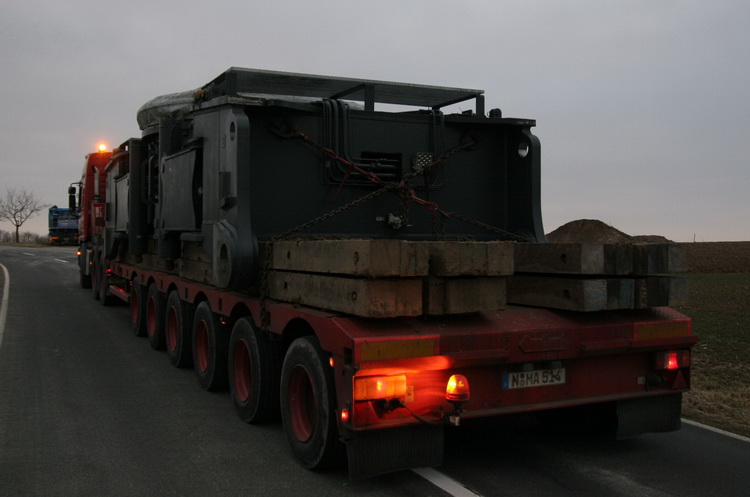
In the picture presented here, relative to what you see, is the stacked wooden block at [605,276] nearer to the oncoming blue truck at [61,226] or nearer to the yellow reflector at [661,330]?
the yellow reflector at [661,330]

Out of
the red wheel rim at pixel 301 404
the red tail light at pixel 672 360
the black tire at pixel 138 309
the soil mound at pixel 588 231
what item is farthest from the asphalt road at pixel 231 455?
the soil mound at pixel 588 231

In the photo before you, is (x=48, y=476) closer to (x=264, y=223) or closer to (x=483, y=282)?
(x=264, y=223)

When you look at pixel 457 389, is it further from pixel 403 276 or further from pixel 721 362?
pixel 721 362

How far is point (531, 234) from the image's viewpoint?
23.2 ft

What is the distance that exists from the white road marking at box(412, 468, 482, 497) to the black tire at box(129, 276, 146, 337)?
6.99 metres

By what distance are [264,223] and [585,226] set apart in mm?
15281

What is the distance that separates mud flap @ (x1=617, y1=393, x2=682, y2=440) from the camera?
5207 mm

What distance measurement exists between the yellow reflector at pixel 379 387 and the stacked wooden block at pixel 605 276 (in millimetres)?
1431

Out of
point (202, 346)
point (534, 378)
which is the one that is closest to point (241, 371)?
point (202, 346)

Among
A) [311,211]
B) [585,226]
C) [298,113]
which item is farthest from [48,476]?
[585,226]

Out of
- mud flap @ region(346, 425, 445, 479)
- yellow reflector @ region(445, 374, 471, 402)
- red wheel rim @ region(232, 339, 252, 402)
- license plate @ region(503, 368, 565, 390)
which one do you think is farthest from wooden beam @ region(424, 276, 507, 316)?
red wheel rim @ region(232, 339, 252, 402)

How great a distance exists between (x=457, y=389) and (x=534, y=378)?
70 centimetres

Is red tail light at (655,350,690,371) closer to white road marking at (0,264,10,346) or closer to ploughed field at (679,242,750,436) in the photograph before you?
ploughed field at (679,242,750,436)

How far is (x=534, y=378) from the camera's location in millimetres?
4766
